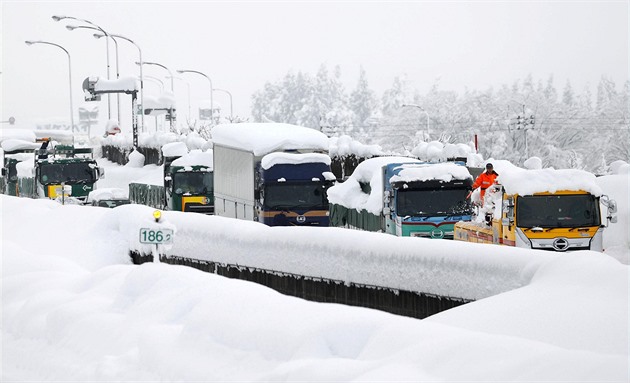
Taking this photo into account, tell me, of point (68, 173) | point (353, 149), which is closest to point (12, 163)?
point (68, 173)

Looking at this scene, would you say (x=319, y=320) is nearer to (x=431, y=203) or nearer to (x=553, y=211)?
(x=553, y=211)

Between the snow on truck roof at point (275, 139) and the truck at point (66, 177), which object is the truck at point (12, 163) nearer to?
the truck at point (66, 177)

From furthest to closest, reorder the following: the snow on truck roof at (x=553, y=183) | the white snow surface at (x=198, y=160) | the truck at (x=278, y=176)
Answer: the white snow surface at (x=198, y=160) → the truck at (x=278, y=176) → the snow on truck roof at (x=553, y=183)

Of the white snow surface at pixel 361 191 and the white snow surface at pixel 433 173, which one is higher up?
the white snow surface at pixel 433 173

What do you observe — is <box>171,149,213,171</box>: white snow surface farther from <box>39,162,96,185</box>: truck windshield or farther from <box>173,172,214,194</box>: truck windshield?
<box>39,162,96,185</box>: truck windshield

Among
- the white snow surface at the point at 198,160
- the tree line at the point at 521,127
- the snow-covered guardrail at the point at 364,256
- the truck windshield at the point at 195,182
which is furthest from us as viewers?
the tree line at the point at 521,127

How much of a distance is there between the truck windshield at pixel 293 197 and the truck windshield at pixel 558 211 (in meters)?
10.2

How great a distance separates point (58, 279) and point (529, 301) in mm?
8795

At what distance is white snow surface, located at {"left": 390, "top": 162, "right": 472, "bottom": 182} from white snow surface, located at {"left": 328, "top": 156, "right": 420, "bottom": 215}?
343 centimetres

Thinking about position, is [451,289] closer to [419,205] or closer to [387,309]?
[387,309]

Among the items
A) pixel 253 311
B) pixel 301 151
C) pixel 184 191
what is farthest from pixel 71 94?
pixel 253 311

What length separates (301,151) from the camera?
3419 cm

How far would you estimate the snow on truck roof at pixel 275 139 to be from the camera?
112 ft

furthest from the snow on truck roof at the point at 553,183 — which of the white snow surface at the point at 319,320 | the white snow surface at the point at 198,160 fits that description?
the white snow surface at the point at 198,160
